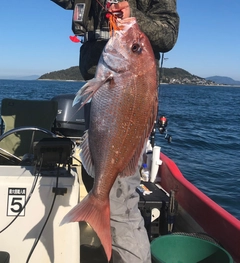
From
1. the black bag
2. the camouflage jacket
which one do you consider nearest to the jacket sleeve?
the camouflage jacket

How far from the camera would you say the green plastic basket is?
3.44 metres

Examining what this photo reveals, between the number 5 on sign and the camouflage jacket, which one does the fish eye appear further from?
the number 5 on sign

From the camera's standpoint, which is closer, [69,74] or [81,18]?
[81,18]

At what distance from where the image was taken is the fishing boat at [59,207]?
8.92ft

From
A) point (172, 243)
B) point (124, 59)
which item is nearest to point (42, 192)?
point (124, 59)

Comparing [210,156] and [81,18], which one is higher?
[81,18]

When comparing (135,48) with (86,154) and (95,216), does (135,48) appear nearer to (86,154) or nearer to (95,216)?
(86,154)

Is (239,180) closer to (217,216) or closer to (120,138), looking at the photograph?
(217,216)

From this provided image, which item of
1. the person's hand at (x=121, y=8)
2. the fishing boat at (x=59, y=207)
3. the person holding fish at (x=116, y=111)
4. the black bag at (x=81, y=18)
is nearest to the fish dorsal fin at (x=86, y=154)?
the person holding fish at (x=116, y=111)

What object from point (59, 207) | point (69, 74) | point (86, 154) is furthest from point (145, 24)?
point (69, 74)

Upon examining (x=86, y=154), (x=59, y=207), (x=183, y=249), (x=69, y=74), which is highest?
(x=69, y=74)

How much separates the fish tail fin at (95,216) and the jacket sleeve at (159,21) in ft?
3.98

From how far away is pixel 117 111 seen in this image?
211 centimetres

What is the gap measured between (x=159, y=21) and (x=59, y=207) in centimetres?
155
